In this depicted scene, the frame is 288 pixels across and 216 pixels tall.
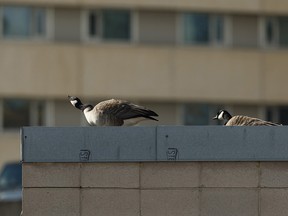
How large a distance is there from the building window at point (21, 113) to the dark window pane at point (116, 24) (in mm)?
2983

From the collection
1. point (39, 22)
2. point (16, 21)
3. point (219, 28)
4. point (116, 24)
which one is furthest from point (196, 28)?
point (16, 21)

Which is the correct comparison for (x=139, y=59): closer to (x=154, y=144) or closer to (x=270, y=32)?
(x=270, y=32)

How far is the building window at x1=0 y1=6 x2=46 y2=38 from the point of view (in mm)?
42438

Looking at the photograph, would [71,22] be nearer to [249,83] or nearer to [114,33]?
[114,33]

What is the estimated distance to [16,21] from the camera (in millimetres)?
42781

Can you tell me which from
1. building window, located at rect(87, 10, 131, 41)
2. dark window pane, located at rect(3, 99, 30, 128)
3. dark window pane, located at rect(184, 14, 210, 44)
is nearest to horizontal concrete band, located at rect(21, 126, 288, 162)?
dark window pane, located at rect(3, 99, 30, 128)

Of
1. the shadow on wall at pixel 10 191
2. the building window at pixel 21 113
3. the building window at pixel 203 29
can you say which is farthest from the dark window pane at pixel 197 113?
the shadow on wall at pixel 10 191

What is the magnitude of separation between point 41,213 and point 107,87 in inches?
1217

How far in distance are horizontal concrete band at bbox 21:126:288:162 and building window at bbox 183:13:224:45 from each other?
32.3 meters

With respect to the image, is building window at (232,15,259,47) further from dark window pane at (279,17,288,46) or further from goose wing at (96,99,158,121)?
goose wing at (96,99,158,121)

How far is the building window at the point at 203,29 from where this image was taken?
4434 cm

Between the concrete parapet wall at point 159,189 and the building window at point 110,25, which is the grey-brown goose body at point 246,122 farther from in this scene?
the building window at point 110,25

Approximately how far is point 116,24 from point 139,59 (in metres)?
1.48

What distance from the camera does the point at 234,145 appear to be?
11789mm
